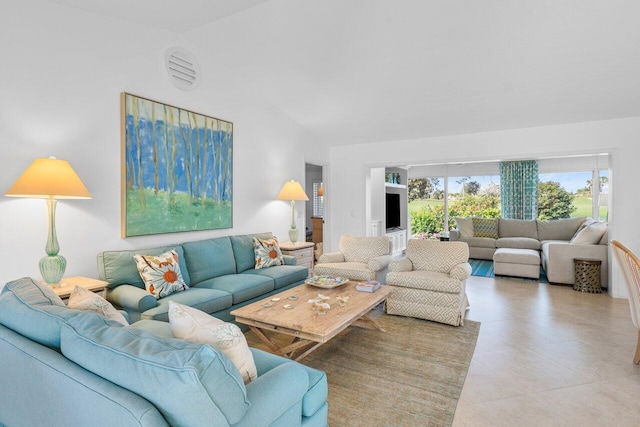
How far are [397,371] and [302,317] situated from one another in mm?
831


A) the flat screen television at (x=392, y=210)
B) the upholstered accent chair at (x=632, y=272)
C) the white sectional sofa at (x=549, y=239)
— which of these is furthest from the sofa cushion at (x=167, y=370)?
the flat screen television at (x=392, y=210)

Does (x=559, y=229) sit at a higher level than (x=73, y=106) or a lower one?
lower

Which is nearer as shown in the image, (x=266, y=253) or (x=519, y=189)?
(x=266, y=253)

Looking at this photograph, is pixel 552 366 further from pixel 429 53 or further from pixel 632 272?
pixel 429 53

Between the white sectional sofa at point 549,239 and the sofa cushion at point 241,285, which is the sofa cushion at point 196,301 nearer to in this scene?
the sofa cushion at point 241,285

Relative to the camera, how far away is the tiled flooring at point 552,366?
81.4 inches

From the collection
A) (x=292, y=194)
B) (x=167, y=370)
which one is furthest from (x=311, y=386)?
(x=292, y=194)

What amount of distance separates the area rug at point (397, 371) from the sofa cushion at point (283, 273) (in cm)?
69

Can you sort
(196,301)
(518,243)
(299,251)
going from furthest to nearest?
(518,243) < (299,251) < (196,301)

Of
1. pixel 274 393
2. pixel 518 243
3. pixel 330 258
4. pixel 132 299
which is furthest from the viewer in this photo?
pixel 518 243

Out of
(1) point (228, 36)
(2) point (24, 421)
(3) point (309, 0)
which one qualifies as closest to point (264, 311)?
(2) point (24, 421)

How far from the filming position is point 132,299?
2682mm

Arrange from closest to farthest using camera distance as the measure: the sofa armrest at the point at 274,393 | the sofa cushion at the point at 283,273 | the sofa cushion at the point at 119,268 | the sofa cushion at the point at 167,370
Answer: the sofa cushion at the point at 167,370, the sofa armrest at the point at 274,393, the sofa cushion at the point at 119,268, the sofa cushion at the point at 283,273

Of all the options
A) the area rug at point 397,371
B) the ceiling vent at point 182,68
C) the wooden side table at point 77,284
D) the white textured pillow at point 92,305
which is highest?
the ceiling vent at point 182,68
